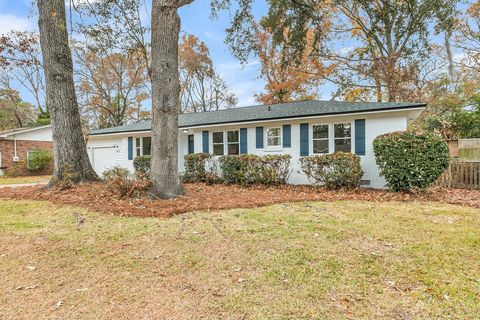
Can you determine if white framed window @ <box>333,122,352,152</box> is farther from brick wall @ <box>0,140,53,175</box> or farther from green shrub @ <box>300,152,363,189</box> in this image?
brick wall @ <box>0,140,53,175</box>

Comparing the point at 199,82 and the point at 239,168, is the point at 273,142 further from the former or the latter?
the point at 199,82

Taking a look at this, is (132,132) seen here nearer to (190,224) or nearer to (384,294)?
(190,224)

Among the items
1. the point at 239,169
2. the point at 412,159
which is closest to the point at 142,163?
the point at 239,169

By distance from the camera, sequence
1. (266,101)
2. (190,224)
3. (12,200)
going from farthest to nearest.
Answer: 1. (266,101)
2. (12,200)
3. (190,224)

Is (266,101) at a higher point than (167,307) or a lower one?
higher

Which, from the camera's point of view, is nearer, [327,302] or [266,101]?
[327,302]

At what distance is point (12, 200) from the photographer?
25.2 feet

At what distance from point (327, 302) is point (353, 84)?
19213mm

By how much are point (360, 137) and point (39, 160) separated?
782 inches

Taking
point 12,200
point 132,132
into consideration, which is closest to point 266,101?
point 132,132

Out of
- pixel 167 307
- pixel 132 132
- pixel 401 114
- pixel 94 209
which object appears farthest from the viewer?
pixel 132 132

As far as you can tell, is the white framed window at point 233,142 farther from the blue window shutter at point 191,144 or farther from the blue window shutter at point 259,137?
the blue window shutter at point 191,144

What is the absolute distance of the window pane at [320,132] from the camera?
35.7 ft

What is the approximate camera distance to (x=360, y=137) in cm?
1010
